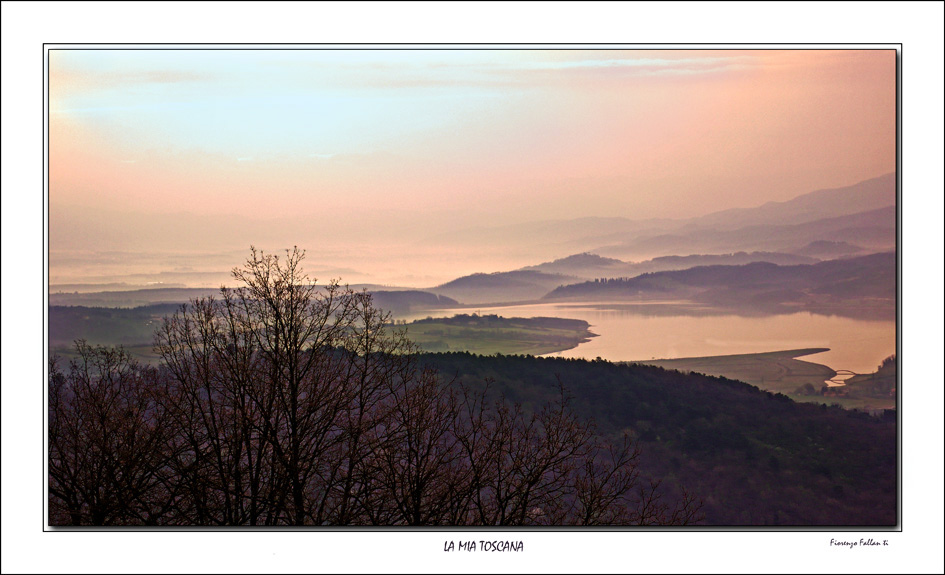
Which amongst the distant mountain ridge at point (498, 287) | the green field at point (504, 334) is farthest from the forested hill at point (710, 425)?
the distant mountain ridge at point (498, 287)

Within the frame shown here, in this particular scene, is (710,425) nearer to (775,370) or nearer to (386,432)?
(775,370)

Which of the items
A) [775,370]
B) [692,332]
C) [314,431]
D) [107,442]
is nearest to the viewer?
[314,431]

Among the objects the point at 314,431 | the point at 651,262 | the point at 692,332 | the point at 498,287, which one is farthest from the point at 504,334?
the point at 314,431

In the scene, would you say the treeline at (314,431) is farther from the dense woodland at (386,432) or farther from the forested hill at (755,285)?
the forested hill at (755,285)

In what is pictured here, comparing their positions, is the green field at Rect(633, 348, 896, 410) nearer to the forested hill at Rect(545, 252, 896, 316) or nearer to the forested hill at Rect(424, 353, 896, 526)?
the forested hill at Rect(424, 353, 896, 526)

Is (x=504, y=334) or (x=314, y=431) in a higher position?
(x=504, y=334)

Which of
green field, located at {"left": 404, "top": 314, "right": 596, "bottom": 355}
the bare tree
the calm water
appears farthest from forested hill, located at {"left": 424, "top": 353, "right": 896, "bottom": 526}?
the bare tree
